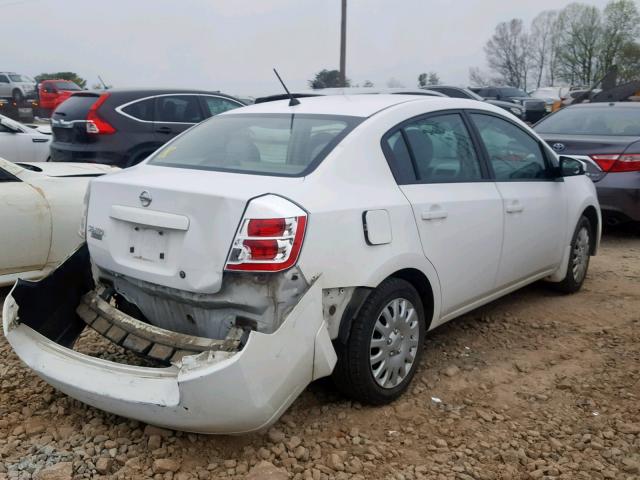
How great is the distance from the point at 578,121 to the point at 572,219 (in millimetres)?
3235

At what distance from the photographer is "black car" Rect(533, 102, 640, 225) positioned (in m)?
6.49

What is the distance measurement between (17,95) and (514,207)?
27.9 metres

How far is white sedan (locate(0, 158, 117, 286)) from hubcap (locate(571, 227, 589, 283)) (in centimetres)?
371

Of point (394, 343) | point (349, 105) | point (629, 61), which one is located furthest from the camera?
point (629, 61)

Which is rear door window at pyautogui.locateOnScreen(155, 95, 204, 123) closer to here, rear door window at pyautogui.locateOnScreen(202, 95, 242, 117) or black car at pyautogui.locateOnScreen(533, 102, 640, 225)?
rear door window at pyautogui.locateOnScreen(202, 95, 242, 117)

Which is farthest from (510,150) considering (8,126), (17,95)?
(17,95)

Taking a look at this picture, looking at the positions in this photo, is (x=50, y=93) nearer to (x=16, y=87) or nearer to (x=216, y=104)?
(x=16, y=87)

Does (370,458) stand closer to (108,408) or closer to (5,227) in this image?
(108,408)

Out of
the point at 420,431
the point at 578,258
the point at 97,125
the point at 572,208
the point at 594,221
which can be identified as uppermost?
the point at 97,125

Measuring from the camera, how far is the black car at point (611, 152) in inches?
255

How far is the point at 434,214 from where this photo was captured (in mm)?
3385

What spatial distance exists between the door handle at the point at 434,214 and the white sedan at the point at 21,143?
7.19 meters

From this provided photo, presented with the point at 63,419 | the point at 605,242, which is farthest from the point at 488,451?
the point at 605,242

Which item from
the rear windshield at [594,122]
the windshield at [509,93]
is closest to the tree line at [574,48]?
the windshield at [509,93]
